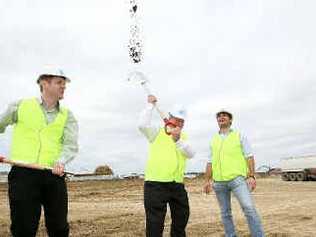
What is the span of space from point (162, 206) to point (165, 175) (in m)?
0.36

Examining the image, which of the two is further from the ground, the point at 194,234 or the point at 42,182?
the point at 42,182

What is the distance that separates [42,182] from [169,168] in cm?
197

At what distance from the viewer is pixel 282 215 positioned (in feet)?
45.6

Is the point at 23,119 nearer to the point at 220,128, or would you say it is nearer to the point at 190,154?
the point at 190,154

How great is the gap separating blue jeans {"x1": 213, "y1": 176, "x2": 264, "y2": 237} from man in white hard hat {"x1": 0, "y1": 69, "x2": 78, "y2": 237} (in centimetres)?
321

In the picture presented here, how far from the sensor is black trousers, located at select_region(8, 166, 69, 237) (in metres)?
5.12

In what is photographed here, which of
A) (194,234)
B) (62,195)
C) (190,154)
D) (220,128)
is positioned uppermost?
(220,128)

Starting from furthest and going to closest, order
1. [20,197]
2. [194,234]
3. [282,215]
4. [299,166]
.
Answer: [299,166] < [282,215] < [194,234] < [20,197]

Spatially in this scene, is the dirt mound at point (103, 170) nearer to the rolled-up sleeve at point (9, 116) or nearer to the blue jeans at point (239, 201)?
the blue jeans at point (239, 201)

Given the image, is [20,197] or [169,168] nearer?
[20,197]

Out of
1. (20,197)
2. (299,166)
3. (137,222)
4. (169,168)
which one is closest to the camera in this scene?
(20,197)

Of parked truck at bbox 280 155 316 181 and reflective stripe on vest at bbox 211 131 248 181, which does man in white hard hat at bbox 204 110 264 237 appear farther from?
parked truck at bbox 280 155 316 181

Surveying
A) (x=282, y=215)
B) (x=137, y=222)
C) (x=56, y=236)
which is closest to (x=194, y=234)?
(x=137, y=222)

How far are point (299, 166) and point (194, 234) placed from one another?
35.6 meters
